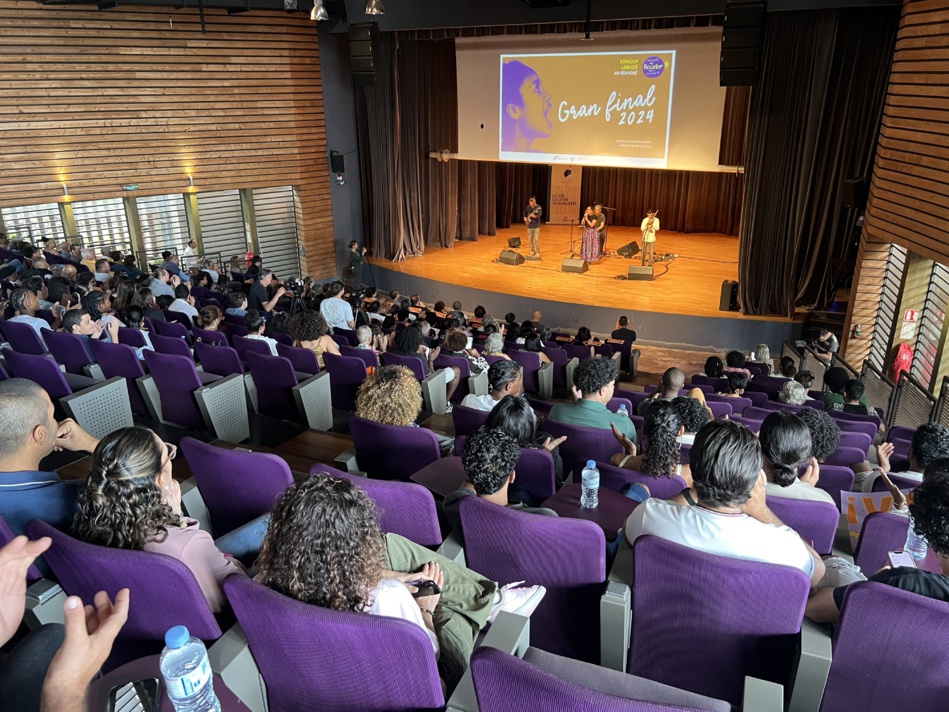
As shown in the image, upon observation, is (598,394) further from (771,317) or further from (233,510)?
(771,317)

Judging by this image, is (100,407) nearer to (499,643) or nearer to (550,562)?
(550,562)

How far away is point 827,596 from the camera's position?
2234mm

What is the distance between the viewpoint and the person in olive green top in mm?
4203

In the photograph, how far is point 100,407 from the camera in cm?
446

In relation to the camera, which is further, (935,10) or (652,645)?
(935,10)

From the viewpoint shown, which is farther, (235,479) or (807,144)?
(807,144)

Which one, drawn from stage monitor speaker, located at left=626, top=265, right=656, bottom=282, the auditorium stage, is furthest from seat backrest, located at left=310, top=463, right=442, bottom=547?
stage monitor speaker, located at left=626, top=265, right=656, bottom=282

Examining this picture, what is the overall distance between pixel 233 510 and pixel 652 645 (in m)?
1.86

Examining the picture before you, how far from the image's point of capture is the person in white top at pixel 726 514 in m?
2.34

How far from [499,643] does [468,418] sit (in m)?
2.38

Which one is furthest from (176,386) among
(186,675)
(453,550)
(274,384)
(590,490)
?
(186,675)

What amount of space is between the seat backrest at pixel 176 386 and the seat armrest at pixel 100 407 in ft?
1.02

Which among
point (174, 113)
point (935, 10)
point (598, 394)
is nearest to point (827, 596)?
point (598, 394)

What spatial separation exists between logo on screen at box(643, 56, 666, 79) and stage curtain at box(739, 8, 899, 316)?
1783 millimetres
